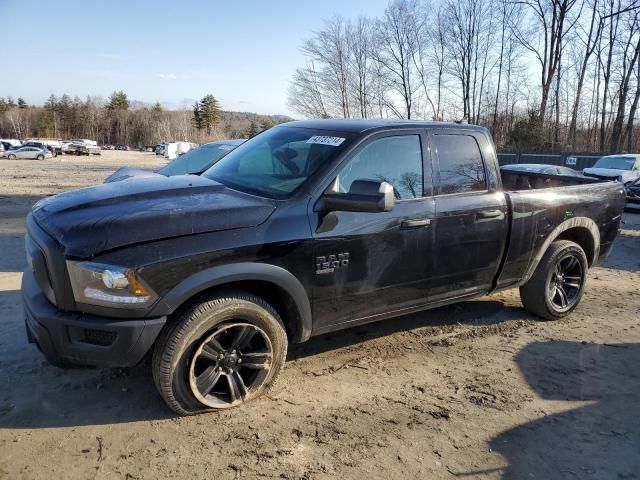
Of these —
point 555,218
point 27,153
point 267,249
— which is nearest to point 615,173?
point 555,218

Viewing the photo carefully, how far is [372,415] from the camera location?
3316mm

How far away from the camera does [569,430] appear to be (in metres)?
3.23

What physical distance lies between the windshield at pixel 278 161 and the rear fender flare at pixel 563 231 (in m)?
2.42

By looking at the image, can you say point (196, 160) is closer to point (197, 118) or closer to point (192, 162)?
point (192, 162)

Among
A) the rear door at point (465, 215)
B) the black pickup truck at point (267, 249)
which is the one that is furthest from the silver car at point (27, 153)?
the rear door at point (465, 215)

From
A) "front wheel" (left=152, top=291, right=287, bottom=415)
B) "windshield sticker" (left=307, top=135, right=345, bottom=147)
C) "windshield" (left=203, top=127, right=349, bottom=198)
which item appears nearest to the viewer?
"front wheel" (left=152, top=291, right=287, bottom=415)

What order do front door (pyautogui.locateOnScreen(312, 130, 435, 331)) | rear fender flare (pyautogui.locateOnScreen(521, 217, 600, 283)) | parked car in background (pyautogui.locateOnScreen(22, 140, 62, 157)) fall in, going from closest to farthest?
front door (pyautogui.locateOnScreen(312, 130, 435, 331)), rear fender flare (pyautogui.locateOnScreen(521, 217, 600, 283)), parked car in background (pyautogui.locateOnScreen(22, 140, 62, 157))

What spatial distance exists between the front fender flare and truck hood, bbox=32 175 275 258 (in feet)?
0.86

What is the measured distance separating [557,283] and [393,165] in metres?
2.58

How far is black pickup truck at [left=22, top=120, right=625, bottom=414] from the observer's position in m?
2.82

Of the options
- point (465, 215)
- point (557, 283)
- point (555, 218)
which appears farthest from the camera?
point (557, 283)

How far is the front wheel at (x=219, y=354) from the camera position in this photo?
2.98 meters

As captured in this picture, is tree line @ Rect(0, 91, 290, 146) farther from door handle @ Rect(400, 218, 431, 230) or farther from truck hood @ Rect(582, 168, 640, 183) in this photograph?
door handle @ Rect(400, 218, 431, 230)

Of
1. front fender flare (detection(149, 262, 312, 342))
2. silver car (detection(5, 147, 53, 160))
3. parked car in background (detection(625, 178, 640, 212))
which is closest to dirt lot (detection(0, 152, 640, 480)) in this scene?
front fender flare (detection(149, 262, 312, 342))
